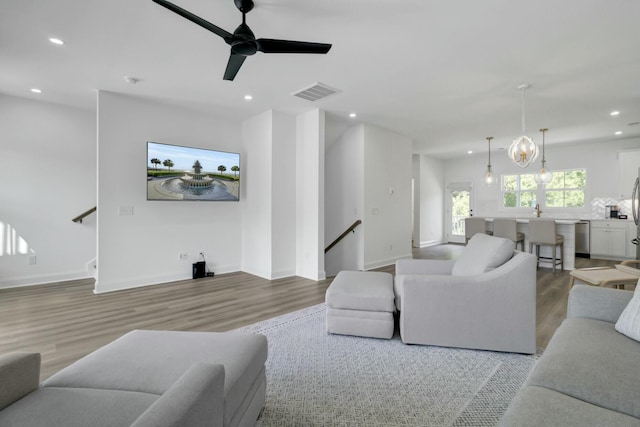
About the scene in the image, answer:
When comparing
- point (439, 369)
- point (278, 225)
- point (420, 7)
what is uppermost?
point (420, 7)

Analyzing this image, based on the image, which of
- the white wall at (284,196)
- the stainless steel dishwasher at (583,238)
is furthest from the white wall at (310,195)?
the stainless steel dishwasher at (583,238)

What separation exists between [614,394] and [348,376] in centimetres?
136

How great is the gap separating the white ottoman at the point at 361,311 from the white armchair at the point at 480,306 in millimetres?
132

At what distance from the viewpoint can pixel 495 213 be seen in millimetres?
8781

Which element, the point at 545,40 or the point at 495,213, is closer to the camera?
the point at 545,40

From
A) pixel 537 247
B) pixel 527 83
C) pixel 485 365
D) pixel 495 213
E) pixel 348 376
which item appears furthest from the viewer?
pixel 495 213

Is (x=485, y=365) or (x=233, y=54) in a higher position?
(x=233, y=54)

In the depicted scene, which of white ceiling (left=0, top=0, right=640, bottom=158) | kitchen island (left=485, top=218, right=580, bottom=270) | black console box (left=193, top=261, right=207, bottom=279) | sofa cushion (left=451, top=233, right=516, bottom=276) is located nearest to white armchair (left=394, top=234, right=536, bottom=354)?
sofa cushion (left=451, top=233, right=516, bottom=276)

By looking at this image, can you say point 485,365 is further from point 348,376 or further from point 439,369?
point 348,376

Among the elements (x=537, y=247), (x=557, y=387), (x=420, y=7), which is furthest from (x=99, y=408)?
(x=537, y=247)

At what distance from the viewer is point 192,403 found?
2.93ft

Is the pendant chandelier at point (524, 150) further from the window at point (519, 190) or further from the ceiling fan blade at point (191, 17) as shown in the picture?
the window at point (519, 190)

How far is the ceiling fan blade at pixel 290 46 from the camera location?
2.26 meters

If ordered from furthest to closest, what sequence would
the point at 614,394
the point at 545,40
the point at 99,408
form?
the point at 545,40 → the point at 614,394 → the point at 99,408
